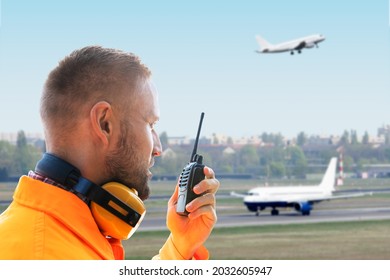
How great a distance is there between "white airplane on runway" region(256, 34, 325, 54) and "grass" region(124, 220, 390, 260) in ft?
97.4

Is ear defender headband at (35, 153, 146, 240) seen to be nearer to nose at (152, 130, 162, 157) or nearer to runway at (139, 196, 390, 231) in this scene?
nose at (152, 130, 162, 157)

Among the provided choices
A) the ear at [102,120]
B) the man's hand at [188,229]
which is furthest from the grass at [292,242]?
the ear at [102,120]

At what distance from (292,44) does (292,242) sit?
40948 mm

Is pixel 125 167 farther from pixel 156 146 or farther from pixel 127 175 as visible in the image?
pixel 156 146

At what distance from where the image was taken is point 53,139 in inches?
74.2

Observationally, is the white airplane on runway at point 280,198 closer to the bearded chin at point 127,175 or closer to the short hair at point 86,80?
the bearded chin at point 127,175

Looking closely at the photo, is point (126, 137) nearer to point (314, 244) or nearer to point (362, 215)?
point (314, 244)

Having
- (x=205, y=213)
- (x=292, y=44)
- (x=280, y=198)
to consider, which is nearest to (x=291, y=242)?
(x=280, y=198)

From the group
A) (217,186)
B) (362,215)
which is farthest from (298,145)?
(217,186)

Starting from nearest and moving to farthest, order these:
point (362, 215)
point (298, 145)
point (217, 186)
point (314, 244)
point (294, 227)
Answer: point (217, 186)
point (314, 244)
point (294, 227)
point (362, 215)
point (298, 145)

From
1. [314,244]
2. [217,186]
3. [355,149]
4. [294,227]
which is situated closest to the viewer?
[217,186]

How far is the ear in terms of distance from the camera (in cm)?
182

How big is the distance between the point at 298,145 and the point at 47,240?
116 metres

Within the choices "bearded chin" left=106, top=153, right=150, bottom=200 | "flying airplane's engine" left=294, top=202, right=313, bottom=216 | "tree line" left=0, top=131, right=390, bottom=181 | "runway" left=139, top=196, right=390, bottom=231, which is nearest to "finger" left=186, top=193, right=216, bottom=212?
"bearded chin" left=106, top=153, right=150, bottom=200
